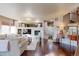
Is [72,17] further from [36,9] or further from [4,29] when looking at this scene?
[4,29]

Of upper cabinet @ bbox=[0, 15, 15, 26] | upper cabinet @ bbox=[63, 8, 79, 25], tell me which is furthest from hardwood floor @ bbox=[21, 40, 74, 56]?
upper cabinet @ bbox=[0, 15, 15, 26]

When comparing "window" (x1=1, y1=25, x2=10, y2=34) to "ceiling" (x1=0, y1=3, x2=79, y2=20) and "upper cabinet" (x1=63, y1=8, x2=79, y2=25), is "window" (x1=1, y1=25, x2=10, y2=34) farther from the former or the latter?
"upper cabinet" (x1=63, y1=8, x2=79, y2=25)

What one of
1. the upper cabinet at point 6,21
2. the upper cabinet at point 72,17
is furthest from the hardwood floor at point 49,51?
the upper cabinet at point 6,21

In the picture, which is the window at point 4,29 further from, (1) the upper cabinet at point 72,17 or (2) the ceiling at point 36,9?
(1) the upper cabinet at point 72,17

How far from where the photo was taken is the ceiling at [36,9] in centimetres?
281

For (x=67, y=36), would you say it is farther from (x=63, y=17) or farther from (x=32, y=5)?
(x=32, y=5)

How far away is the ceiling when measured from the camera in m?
2.81

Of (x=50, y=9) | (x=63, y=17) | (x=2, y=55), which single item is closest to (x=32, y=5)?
(x=50, y=9)

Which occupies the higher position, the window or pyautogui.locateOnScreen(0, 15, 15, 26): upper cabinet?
pyautogui.locateOnScreen(0, 15, 15, 26): upper cabinet

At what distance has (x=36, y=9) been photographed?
2.85 m

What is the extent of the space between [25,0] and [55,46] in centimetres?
117

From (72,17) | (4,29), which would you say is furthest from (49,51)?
(4,29)

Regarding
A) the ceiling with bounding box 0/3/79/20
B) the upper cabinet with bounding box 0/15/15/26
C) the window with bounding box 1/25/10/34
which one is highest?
the ceiling with bounding box 0/3/79/20

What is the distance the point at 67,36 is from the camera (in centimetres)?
287
